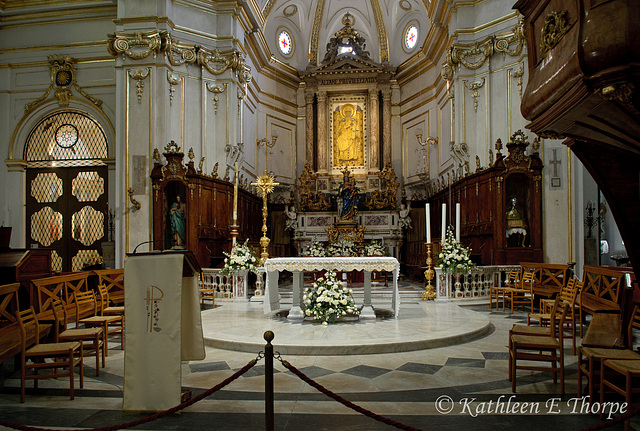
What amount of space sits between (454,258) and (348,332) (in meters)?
4.70

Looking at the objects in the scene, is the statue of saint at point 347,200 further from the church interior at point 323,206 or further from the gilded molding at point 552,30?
the gilded molding at point 552,30

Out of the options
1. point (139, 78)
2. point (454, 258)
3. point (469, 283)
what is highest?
point (139, 78)

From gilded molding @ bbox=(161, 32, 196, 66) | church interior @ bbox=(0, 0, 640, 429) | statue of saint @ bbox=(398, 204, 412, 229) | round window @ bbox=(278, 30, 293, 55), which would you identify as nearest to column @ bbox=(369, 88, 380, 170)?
church interior @ bbox=(0, 0, 640, 429)

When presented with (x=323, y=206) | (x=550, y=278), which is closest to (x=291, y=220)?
(x=323, y=206)

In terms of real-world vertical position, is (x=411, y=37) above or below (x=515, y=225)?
above

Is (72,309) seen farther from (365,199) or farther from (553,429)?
(365,199)

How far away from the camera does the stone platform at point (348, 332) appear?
616 centimetres

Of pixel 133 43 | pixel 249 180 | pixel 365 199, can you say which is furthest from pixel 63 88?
pixel 365 199

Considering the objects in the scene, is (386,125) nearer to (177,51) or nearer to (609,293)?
(177,51)

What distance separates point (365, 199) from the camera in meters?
18.6

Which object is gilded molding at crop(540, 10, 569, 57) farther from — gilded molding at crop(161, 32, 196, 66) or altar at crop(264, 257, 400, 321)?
gilded molding at crop(161, 32, 196, 66)

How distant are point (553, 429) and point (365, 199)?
1519cm

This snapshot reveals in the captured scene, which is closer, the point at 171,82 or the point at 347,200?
the point at 171,82

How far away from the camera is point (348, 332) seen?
6953mm
